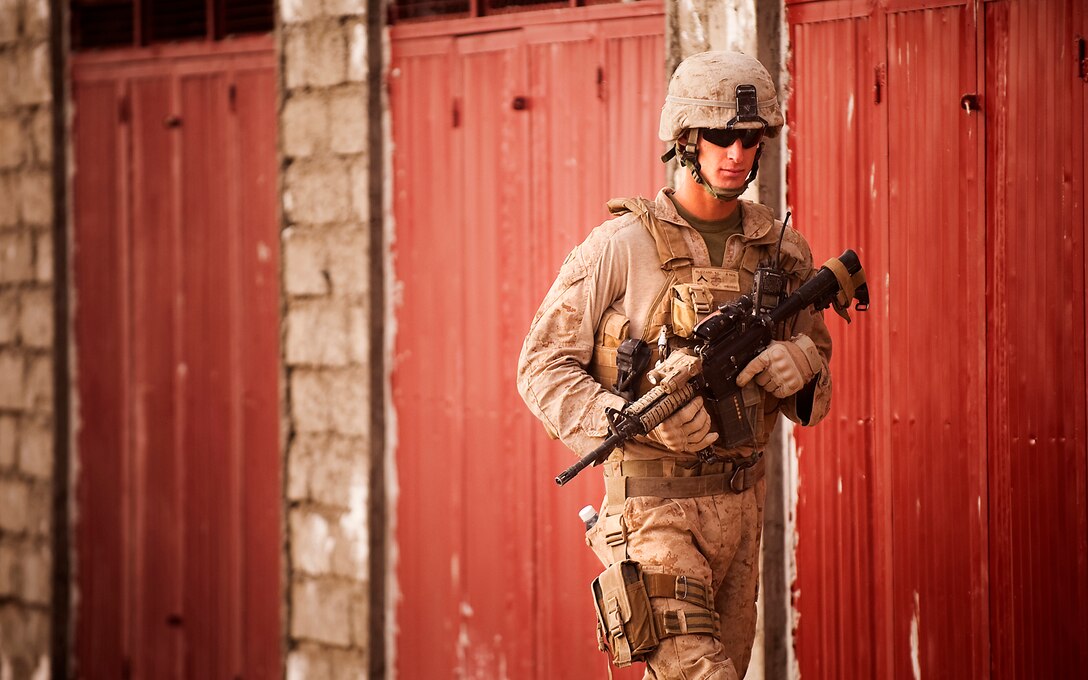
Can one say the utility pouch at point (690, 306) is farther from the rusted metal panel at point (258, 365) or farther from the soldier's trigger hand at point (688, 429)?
the rusted metal panel at point (258, 365)

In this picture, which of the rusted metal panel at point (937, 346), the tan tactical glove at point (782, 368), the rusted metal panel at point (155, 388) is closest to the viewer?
the tan tactical glove at point (782, 368)

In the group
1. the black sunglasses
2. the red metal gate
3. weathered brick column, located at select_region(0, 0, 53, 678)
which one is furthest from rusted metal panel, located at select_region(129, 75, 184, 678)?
the black sunglasses

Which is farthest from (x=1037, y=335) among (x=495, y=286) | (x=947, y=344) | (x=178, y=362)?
(x=178, y=362)

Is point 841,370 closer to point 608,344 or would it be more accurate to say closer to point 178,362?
point 608,344

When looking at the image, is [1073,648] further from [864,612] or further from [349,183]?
[349,183]

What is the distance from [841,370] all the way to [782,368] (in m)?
1.16

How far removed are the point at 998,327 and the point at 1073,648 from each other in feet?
3.58

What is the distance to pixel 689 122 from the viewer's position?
11.9 feet

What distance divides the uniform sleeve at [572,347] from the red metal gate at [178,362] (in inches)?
104

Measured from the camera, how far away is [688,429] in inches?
139

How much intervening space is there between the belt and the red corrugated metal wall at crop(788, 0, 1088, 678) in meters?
1.03

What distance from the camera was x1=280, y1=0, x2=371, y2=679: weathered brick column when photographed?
18.7 ft

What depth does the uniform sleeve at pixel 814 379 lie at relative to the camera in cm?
376

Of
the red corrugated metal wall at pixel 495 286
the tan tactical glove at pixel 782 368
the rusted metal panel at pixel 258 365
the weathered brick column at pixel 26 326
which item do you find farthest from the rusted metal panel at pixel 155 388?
the tan tactical glove at pixel 782 368
